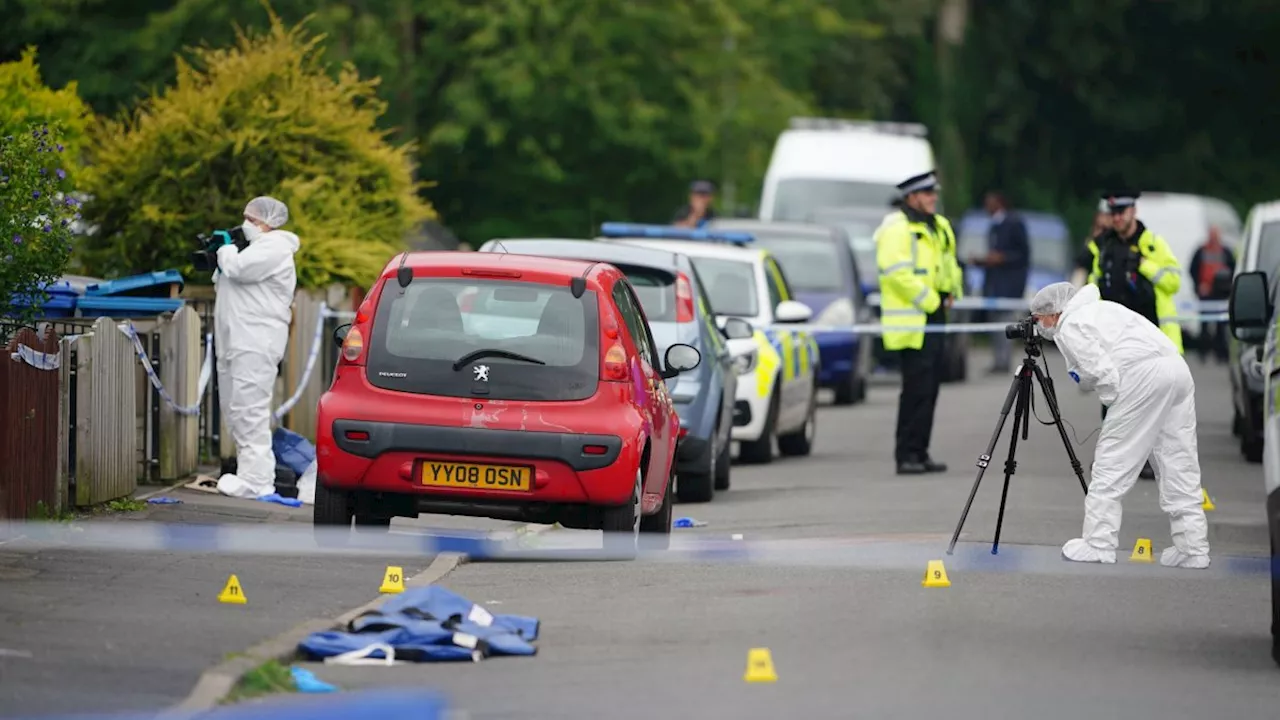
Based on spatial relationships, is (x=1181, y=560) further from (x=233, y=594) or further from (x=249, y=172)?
(x=249, y=172)

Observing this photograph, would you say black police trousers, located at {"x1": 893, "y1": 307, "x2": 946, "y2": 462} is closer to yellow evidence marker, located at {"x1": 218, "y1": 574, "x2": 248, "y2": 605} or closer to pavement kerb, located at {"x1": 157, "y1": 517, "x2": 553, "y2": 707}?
pavement kerb, located at {"x1": 157, "y1": 517, "x2": 553, "y2": 707}

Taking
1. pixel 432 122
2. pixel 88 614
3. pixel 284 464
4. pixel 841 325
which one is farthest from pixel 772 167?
pixel 88 614

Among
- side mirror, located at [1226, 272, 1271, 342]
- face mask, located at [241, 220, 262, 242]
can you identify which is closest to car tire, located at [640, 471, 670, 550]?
face mask, located at [241, 220, 262, 242]

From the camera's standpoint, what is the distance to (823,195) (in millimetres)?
35219

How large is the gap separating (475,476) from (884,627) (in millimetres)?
2670

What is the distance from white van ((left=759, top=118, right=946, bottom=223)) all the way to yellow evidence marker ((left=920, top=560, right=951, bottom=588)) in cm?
2203

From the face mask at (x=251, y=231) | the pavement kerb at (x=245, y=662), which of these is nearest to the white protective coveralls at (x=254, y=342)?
the face mask at (x=251, y=231)

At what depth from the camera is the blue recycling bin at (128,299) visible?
1686cm

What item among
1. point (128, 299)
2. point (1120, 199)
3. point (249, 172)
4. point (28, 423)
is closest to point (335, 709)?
point (28, 423)

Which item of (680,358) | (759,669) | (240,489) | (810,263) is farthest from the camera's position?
(810,263)

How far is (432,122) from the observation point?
3681 cm

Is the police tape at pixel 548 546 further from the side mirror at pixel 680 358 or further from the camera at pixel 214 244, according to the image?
the camera at pixel 214 244

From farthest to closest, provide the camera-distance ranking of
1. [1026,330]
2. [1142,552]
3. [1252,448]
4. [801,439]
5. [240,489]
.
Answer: [801,439]
[1252,448]
[240,489]
[1142,552]
[1026,330]

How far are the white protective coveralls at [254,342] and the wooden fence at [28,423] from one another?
6.82 feet
